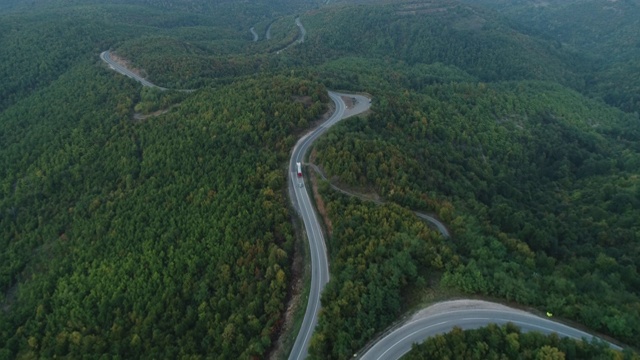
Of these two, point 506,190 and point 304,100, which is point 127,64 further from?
point 506,190

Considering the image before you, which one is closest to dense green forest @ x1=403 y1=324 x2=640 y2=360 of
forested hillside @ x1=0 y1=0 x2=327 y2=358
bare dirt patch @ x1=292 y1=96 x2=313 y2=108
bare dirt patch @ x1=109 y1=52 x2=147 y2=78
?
forested hillside @ x1=0 y1=0 x2=327 y2=358

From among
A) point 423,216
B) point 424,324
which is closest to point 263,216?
point 423,216

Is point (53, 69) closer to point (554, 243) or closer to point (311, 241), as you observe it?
point (311, 241)

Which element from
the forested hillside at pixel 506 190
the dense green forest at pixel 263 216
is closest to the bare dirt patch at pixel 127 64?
the dense green forest at pixel 263 216

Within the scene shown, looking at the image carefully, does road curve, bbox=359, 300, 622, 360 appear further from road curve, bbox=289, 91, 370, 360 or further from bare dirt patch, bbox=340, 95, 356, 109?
bare dirt patch, bbox=340, 95, 356, 109

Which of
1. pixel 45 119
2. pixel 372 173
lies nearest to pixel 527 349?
pixel 372 173
